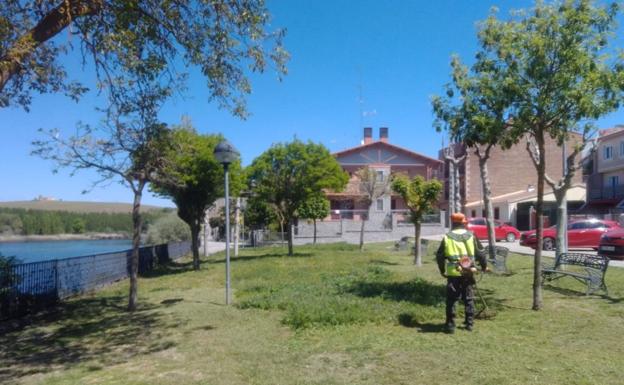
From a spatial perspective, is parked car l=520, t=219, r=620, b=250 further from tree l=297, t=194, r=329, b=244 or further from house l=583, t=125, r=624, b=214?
house l=583, t=125, r=624, b=214

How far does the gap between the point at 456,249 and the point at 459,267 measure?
0.25 meters

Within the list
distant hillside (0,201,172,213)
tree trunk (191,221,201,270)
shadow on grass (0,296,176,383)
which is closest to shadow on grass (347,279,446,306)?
shadow on grass (0,296,176,383)

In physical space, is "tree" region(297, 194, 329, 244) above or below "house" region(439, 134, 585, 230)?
below

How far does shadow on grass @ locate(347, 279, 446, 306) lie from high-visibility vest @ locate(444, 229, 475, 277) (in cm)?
200

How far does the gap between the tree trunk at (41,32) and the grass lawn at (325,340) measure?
3461 millimetres

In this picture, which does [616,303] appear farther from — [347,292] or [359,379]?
[359,379]

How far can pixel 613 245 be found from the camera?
18.8 metres

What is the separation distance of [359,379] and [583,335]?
3.48m

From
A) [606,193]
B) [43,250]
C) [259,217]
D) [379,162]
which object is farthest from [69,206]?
[606,193]

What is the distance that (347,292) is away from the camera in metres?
10.6

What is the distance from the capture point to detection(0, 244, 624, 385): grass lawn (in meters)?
5.57

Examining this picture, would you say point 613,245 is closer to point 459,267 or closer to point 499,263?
point 499,263

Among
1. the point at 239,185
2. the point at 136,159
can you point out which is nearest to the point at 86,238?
the point at 239,185

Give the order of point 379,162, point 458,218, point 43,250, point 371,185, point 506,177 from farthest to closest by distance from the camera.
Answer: point 506,177 → point 379,162 → point 371,185 → point 43,250 → point 458,218
